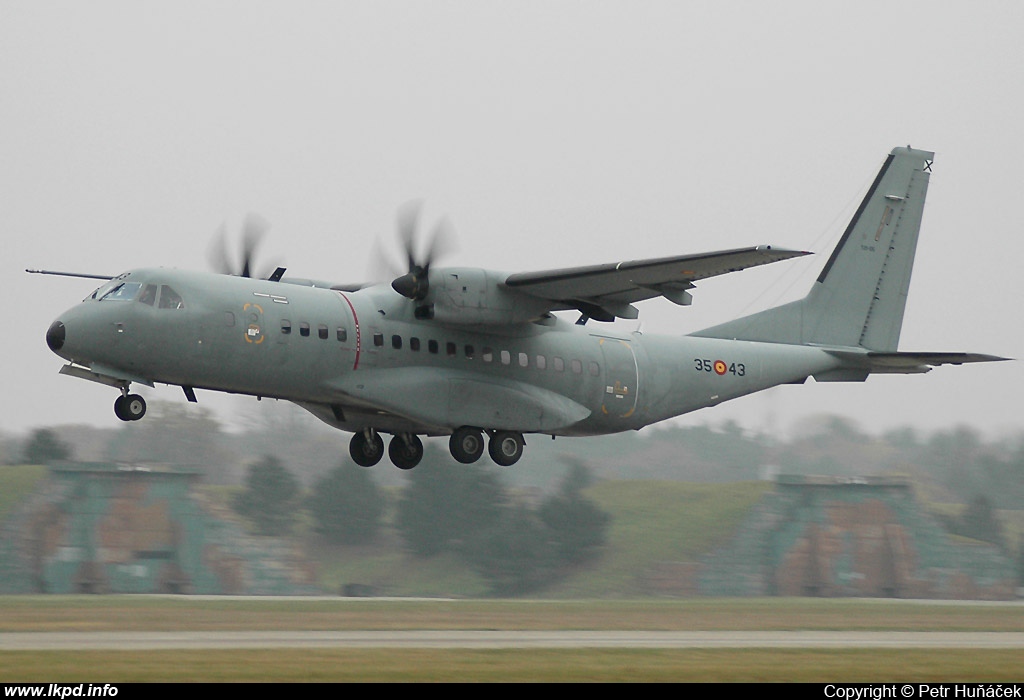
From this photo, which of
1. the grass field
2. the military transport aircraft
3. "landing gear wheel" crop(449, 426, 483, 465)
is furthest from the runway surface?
the military transport aircraft

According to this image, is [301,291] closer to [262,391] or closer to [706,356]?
[262,391]

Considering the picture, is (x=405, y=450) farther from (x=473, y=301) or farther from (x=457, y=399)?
(x=473, y=301)

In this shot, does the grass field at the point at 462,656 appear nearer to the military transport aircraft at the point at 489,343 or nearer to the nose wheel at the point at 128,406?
the nose wheel at the point at 128,406

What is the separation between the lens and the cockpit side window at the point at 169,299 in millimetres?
19078

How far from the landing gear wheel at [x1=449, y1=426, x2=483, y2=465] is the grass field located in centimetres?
398

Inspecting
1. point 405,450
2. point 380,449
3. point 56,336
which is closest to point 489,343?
point 405,450

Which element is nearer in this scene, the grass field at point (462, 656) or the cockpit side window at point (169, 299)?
the grass field at point (462, 656)

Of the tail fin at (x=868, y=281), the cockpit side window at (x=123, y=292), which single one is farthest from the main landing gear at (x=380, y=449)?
the tail fin at (x=868, y=281)

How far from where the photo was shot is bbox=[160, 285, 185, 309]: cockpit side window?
19.1 meters

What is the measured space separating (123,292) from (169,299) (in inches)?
27.7

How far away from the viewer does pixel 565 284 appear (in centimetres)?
2123

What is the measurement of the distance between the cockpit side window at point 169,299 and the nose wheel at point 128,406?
149 cm
